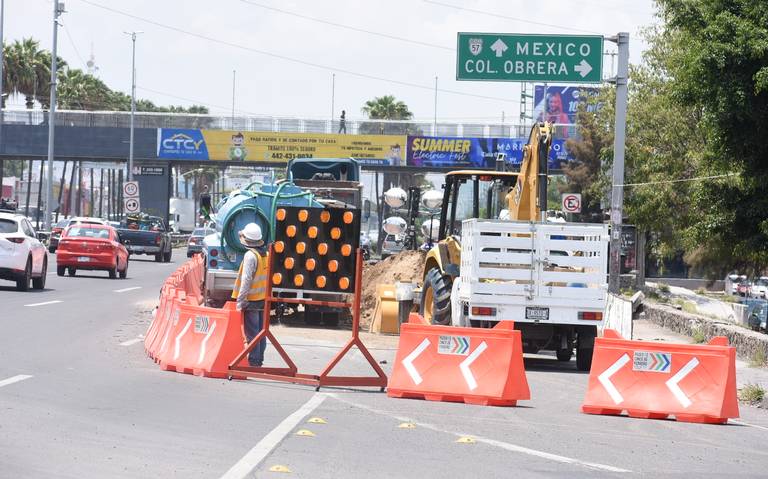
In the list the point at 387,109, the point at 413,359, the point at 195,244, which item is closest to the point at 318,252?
the point at 413,359

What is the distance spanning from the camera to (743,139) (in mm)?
23047

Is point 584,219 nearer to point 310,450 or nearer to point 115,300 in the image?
point 115,300

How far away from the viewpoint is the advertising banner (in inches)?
2598

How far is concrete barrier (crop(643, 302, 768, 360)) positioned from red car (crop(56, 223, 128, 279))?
16261mm

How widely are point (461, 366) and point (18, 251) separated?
1728 cm

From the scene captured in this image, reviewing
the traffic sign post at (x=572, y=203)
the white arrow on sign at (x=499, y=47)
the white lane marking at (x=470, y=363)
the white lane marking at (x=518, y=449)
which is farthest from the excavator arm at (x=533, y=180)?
the traffic sign post at (x=572, y=203)

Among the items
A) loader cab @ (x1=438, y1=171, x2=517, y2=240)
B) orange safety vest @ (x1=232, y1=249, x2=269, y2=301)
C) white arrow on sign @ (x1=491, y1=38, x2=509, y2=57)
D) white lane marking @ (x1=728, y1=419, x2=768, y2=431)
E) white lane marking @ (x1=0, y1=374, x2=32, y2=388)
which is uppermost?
white arrow on sign @ (x1=491, y1=38, x2=509, y2=57)

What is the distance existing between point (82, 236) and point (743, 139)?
71.4 feet

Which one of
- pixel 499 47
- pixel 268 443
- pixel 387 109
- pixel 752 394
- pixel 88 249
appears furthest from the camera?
pixel 387 109

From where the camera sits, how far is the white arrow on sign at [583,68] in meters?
27.5

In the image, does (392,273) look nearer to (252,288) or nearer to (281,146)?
(252,288)

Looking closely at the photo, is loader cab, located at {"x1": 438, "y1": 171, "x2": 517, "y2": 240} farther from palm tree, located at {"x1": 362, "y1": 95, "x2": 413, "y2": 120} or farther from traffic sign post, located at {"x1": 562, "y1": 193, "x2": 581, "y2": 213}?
palm tree, located at {"x1": 362, "y1": 95, "x2": 413, "y2": 120}

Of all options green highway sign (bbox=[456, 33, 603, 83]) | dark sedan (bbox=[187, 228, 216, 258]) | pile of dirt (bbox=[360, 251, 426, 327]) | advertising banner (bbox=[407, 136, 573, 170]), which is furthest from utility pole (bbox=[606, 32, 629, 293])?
advertising banner (bbox=[407, 136, 573, 170])

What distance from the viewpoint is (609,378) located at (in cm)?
1347
